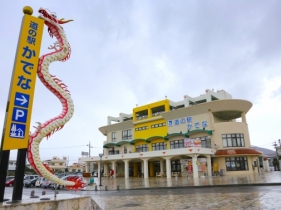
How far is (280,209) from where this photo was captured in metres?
7.40

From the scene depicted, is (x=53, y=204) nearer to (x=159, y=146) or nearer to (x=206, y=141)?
(x=206, y=141)

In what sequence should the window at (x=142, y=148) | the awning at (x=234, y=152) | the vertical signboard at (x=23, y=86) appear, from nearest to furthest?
the vertical signboard at (x=23, y=86), the awning at (x=234, y=152), the window at (x=142, y=148)

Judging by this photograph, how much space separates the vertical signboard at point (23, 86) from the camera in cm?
650

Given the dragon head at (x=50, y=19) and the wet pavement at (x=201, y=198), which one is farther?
the wet pavement at (x=201, y=198)

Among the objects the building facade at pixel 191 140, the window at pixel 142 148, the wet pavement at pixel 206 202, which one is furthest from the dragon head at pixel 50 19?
the window at pixel 142 148

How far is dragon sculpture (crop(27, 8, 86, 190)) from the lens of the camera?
22.6 feet

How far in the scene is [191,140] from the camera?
29.4 metres

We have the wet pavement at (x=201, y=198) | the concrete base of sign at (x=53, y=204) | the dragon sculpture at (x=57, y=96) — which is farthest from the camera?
the wet pavement at (x=201, y=198)

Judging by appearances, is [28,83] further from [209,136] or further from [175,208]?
[209,136]

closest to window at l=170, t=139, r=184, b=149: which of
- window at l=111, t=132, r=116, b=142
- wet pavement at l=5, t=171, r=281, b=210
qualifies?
window at l=111, t=132, r=116, b=142

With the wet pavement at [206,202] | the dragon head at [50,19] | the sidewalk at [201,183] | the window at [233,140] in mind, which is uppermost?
the dragon head at [50,19]

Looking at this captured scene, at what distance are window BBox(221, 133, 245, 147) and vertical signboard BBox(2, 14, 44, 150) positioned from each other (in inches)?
1148

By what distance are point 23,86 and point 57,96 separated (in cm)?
120

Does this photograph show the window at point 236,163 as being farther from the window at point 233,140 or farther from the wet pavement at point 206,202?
the wet pavement at point 206,202
